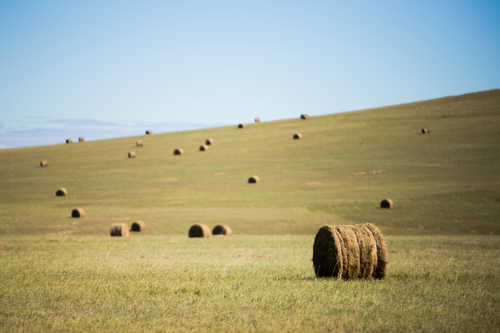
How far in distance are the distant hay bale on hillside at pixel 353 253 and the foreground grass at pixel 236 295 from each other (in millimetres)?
486

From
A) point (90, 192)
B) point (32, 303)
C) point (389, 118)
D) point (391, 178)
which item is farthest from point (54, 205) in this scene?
point (389, 118)

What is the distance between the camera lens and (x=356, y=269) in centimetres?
1150

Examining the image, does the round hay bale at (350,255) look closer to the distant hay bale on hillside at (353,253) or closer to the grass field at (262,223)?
the distant hay bale on hillside at (353,253)

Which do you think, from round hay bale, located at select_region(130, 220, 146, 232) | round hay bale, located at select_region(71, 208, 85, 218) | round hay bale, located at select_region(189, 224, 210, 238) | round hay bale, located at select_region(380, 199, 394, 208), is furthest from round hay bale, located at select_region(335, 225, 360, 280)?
round hay bale, located at select_region(71, 208, 85, 218)

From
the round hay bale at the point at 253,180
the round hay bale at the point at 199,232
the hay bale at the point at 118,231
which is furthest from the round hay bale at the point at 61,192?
the round hay bale at the point at 199,232

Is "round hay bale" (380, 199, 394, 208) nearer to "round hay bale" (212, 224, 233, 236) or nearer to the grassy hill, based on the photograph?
the grassy hill

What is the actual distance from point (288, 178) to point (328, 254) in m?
36.8

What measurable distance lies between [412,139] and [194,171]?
93.6 feet

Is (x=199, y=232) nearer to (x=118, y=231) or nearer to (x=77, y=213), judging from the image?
(x=118, y=231)

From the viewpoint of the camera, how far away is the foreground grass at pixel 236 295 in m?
7.26

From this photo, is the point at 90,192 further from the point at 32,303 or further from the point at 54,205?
the point at 32,303

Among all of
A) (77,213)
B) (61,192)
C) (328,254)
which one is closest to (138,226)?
(77,213)

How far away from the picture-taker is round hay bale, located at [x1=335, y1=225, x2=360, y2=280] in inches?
447

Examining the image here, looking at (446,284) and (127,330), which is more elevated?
(127,330)
